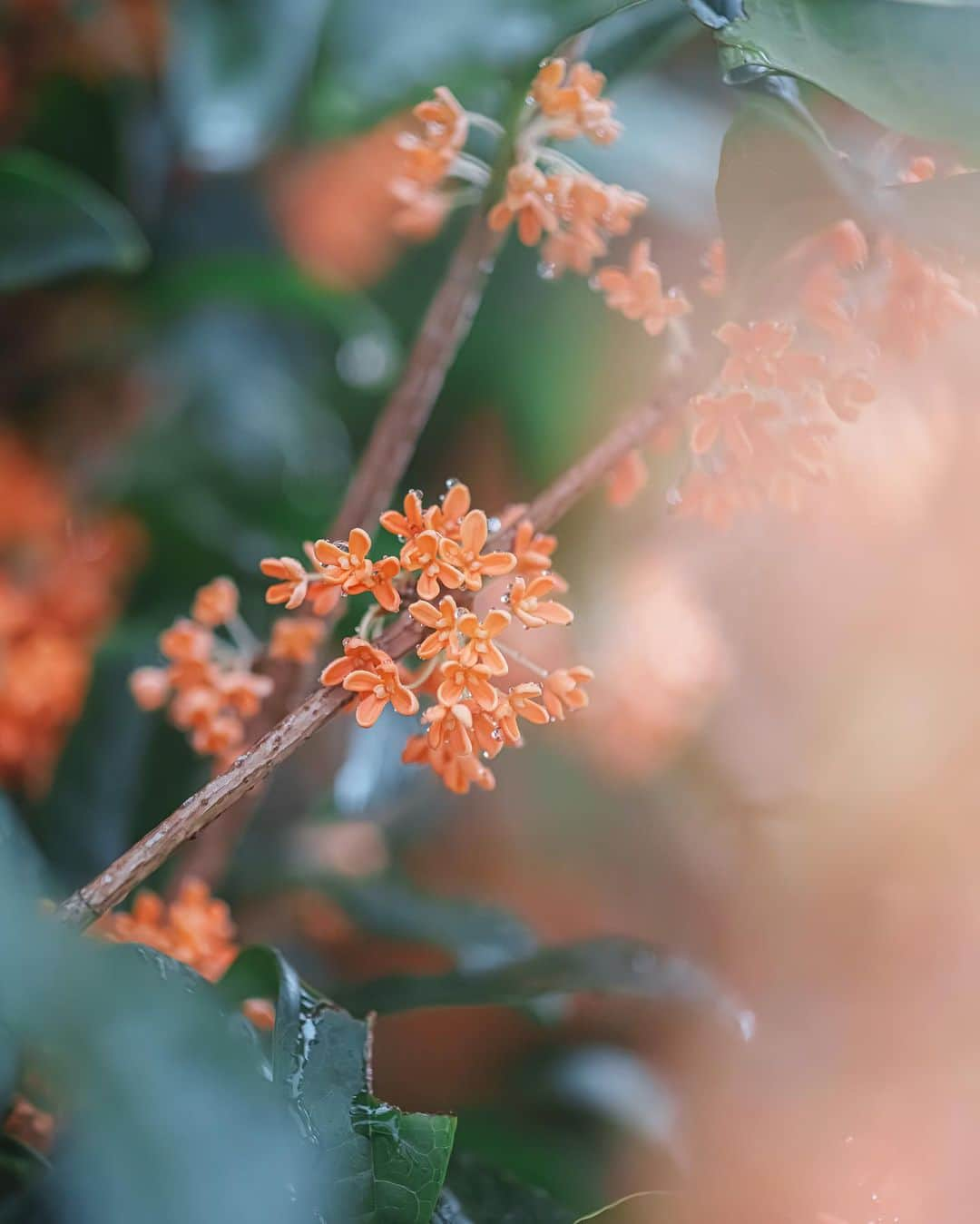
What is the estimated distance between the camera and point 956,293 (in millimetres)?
448

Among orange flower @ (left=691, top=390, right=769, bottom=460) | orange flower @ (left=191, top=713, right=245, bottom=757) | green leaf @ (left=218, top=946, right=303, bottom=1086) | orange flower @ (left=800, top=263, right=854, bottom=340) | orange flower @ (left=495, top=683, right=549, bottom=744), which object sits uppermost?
orange flower @ (left=800, top=263, right=854, bottom=340)

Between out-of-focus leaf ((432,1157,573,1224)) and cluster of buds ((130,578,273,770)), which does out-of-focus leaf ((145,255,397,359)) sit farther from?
out-of-focus leaf ((432,1157,573,1224))

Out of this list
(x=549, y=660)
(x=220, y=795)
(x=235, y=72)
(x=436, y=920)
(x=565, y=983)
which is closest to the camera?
Answer: (x=220, y=795)

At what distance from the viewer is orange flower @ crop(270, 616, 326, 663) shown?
0.49m

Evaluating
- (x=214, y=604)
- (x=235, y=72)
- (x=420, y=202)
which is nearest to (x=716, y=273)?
(x=420, y=202)

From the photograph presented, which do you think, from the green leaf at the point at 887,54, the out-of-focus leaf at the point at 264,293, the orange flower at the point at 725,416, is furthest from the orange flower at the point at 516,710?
the out-of-focus leaf at the point at 264,293

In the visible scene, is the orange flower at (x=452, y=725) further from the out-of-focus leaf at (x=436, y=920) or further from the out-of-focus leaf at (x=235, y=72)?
the out-of-focus leaf at (x=235, y=72)

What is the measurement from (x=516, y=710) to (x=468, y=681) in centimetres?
2

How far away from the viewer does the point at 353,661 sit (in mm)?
390

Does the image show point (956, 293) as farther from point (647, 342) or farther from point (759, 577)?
point (759, 577)

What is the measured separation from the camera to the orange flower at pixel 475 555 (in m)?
0.38

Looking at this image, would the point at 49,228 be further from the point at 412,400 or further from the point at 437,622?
the point at 437,622

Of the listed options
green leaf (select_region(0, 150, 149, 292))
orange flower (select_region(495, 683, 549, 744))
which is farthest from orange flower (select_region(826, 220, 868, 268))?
green leaf (select_region(0, 150, 149, 292))

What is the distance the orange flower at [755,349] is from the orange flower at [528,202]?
9 centimetres
